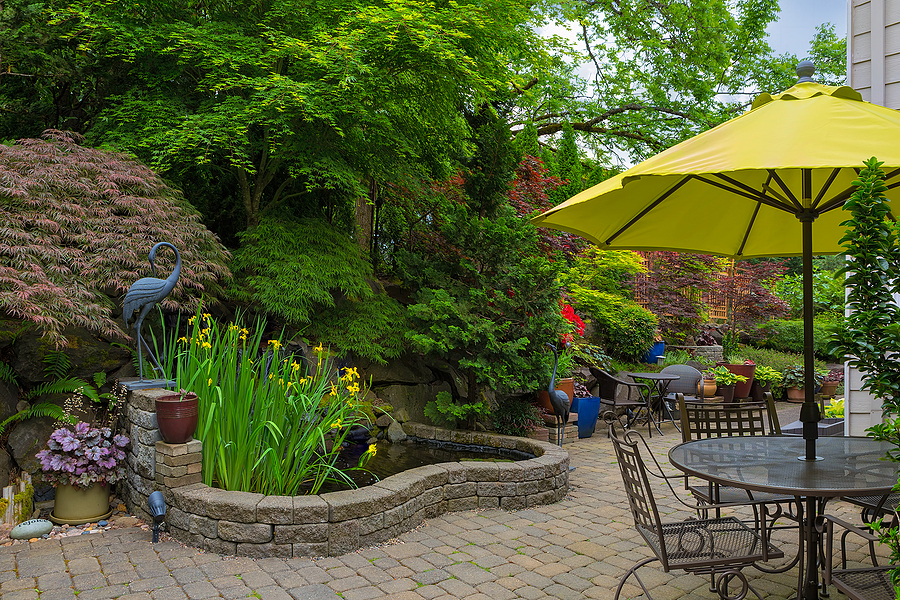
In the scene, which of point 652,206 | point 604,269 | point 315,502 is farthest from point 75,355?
point 604,269

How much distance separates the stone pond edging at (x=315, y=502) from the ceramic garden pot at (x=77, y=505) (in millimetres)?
210

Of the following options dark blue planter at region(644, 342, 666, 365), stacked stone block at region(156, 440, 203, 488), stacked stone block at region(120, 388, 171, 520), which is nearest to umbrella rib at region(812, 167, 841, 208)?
stacked stone block at region(156, 440, 203, 488)

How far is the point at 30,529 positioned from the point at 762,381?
30.4 ft

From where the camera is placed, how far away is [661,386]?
7441 millimetres

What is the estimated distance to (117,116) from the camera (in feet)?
17.9

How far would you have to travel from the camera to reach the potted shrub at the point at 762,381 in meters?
9.09

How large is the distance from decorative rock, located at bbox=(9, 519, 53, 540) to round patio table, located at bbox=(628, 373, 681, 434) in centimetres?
573

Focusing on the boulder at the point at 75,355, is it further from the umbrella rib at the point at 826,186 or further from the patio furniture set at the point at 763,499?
the umbrella rib at the point at 826,186

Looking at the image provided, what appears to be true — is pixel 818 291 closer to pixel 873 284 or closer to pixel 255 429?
pixel 873 284

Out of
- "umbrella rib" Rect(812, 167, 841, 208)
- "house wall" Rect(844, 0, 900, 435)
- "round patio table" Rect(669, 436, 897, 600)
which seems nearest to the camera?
"round patio table" Rect(669, 436, 897, 600)

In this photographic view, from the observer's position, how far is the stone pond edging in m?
3.34

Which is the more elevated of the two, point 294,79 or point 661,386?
point 294,79

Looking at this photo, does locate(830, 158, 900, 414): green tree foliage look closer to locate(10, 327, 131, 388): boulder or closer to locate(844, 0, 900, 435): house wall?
locate(844, 0, 900, 435): house wall

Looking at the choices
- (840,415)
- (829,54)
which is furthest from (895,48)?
(829,54)
